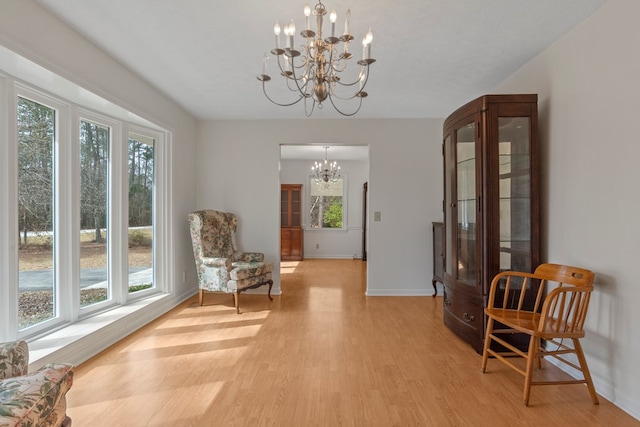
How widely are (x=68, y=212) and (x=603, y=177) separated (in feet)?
12.7

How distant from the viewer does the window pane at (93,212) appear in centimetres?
289

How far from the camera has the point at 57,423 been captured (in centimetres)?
130

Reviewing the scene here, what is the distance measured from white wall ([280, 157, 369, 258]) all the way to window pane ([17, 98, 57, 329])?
5.65 meters

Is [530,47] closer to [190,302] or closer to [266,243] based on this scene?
[266,243]

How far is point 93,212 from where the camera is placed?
3004 mm

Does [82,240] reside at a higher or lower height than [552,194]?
lower

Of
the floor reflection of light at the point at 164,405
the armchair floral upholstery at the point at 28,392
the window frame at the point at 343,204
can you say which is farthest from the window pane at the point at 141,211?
the window frame at the point at 343,204

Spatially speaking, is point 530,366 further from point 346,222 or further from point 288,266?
point 346,222

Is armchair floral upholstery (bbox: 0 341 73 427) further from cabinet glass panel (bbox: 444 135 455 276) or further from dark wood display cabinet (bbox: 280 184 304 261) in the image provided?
dark wood display cabinet (bbox: 280 184 304 261)

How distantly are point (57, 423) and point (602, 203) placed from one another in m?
3.05

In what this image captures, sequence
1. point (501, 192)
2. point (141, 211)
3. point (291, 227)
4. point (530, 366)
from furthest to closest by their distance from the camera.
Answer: point (291, 227) → point (141, 211) → point (501, 192) → point (530, 366)

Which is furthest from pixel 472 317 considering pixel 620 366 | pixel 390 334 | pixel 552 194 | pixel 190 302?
pixel 190 302

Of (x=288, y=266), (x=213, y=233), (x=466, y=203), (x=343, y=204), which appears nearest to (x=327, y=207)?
(x=343, y=204)

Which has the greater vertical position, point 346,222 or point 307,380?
point 346,222
